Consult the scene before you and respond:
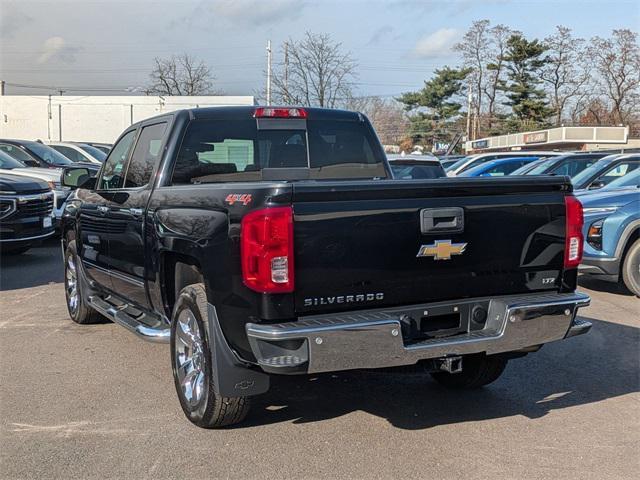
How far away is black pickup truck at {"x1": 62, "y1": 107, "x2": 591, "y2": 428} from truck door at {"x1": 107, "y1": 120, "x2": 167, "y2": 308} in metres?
0.04

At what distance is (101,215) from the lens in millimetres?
5914

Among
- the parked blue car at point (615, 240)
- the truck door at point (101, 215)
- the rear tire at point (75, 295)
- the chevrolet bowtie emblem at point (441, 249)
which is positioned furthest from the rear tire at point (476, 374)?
the parked blue car at point (615, 240)

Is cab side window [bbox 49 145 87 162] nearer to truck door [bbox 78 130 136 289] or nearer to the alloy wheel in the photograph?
truck door [bbox 78 130 136 289]

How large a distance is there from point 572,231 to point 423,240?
108 centimetres

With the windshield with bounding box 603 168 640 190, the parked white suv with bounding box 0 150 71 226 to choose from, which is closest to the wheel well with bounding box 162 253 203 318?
the windshield with bounding box 603 168 640 190

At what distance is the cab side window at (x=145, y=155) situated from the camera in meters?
5.35

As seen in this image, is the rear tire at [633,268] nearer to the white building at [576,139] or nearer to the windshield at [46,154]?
Answer: the windshield at [46,154]

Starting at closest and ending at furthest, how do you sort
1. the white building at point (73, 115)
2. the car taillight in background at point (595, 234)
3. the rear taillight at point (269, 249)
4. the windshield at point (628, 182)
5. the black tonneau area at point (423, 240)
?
the rear taillight at point (269, 249) → the black tonneau area at point (423, 240) → the car taillight in background at point (595, 234) → the windshield at point (628, 182) → the white building at point (73, 115)

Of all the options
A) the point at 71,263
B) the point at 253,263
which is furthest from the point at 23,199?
the point at 253,263

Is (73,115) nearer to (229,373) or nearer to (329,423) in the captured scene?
(329,423)

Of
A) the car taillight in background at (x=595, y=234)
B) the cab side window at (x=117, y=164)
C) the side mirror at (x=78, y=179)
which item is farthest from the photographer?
the car taillight in background at (x=595, y=234)

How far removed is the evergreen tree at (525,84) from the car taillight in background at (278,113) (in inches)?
2461

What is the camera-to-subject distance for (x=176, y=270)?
181 inches

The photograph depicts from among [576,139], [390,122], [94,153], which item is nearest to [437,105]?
[390,122]
